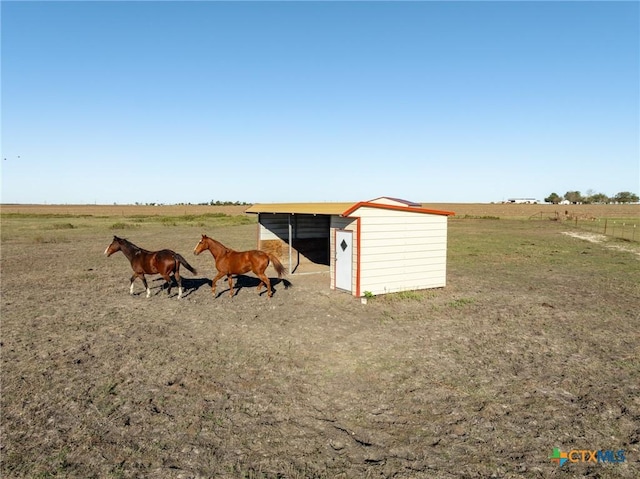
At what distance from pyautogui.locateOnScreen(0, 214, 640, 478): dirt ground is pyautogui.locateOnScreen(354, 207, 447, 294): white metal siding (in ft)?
2.67

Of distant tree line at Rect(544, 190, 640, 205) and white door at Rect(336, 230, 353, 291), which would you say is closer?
white door at Rect(336, 230, 353, 291)

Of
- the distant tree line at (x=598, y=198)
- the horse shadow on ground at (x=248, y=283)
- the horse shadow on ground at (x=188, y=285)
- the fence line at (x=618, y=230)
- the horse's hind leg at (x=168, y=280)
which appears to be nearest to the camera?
the horse's hind leg at (x=168, y=280)

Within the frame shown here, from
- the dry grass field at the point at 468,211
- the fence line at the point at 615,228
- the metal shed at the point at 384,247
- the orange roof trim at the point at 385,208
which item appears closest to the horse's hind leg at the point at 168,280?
the metal shed at the point at 384,247

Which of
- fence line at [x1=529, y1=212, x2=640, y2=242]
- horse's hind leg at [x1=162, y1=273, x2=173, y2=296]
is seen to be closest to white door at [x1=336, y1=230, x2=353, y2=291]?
horse's hind leg at [x1=162, y1=273, x2=173, y2=296]

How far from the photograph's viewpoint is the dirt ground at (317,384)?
543 cm

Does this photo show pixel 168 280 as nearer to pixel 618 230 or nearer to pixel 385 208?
pixel 385 208

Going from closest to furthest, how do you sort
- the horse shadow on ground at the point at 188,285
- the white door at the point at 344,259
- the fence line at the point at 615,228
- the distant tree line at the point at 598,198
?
the white door at the point at 344,259, the horse shadow on ground at the point at 188,285, the fence line at the point at 615,228, the distant tree line at the point at 598,198

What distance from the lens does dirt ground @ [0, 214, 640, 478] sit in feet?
17.8

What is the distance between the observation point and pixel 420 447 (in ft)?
18.6

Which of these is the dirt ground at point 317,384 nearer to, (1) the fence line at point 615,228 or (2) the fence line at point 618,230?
(2) the fence line at point 618,230

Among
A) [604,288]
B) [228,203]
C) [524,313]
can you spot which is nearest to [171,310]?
[524,313]

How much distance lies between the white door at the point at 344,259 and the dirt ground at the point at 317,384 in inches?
32.1

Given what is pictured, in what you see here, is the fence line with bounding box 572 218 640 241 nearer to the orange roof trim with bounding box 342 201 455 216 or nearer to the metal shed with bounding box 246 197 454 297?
the metal shed with bounding box 246 197 454 297

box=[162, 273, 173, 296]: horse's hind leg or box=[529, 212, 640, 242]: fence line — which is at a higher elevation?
box=[162, 273, 173, 296]: horse's hind leg
